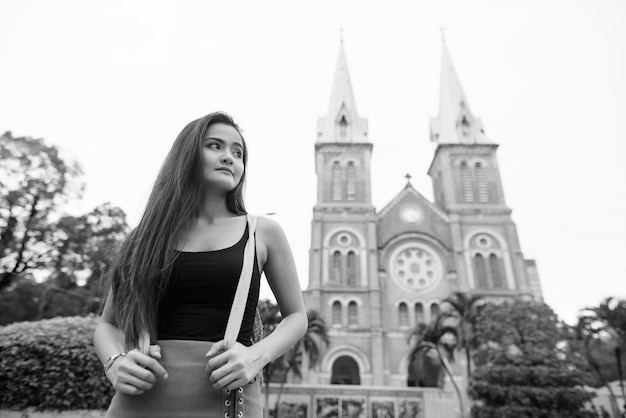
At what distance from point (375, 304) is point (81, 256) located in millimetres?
15085

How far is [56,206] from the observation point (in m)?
16.8

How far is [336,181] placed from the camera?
28.4 metres

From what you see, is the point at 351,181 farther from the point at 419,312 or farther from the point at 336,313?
the point at 419,312

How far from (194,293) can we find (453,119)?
→ 108 feet

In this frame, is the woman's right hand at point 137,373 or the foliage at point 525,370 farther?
the foliage at point 525,370

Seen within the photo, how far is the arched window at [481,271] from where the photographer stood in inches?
992

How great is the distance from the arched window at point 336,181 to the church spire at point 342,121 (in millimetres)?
2274

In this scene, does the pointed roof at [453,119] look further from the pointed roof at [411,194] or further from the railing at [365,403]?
the railing at [365,403]

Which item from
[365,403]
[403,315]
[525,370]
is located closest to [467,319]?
[525,370]

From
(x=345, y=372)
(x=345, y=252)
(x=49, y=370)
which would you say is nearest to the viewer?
(x=49, y=370)

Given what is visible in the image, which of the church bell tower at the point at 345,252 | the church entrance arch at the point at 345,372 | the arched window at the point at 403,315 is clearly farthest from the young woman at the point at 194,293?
the arched window at the point at 403,315

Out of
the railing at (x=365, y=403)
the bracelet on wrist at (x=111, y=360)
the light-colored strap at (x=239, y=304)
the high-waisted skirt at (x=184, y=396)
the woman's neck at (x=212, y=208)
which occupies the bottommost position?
the high-waisted skirt at (x=184, y=396)

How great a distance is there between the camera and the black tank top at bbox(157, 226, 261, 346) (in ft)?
4.23

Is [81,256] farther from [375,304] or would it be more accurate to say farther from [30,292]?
[375,304]
